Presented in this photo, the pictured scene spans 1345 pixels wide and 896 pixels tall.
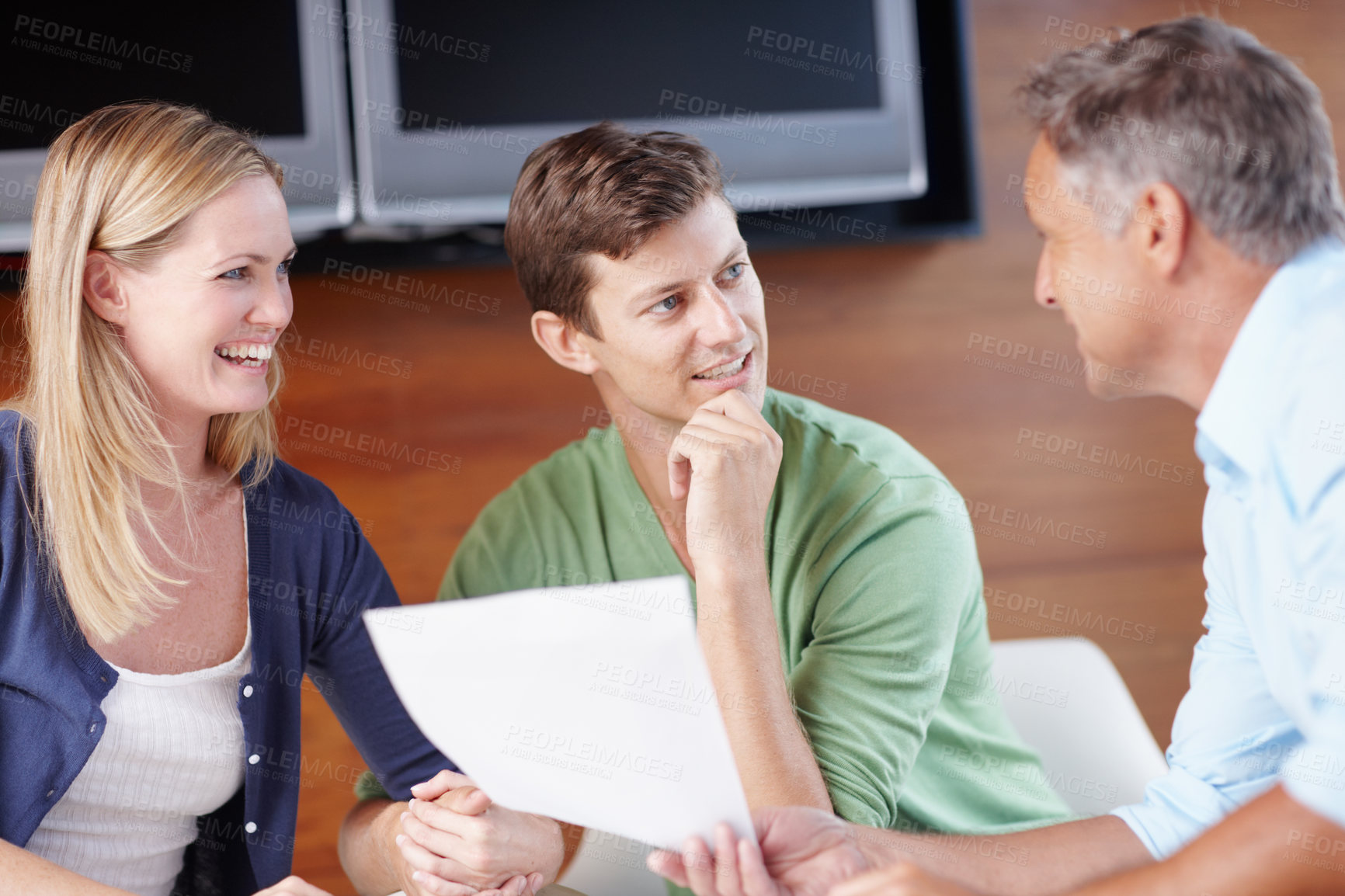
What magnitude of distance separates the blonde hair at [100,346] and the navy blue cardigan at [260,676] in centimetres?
3

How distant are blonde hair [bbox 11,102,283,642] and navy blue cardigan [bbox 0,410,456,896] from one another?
0.03 metres

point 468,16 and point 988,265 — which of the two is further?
point 988,265

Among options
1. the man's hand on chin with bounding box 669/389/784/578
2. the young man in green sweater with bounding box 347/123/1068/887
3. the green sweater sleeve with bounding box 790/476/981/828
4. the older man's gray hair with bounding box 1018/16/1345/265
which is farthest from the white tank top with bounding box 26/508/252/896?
the older man's gray hair with bounding box 1018/16/1345/265

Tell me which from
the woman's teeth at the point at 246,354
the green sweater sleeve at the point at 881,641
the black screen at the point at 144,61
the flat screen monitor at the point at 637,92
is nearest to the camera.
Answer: the green sweater sleeve at the point at 881,641

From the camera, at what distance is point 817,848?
1039 mm

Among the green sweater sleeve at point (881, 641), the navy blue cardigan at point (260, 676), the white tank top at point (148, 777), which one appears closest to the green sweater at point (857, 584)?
the green sweater sleeve at point (881, 641)

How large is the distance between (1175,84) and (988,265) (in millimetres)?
1481

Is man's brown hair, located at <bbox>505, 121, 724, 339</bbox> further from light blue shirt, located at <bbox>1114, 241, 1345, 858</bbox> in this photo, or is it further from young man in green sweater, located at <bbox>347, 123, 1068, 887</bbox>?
light blue shirt, located at <bbox>1114, 241, 1345, 858</bbox>

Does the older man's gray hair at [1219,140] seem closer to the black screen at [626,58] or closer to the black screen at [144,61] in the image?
the black screen at [626,58]

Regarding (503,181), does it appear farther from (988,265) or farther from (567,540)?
(988,265)

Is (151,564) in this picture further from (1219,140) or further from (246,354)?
(1219,140)

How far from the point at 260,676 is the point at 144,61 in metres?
1.08

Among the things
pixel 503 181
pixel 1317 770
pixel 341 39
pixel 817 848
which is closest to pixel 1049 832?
pixel 817 848

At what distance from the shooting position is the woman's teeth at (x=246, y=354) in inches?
50.9
